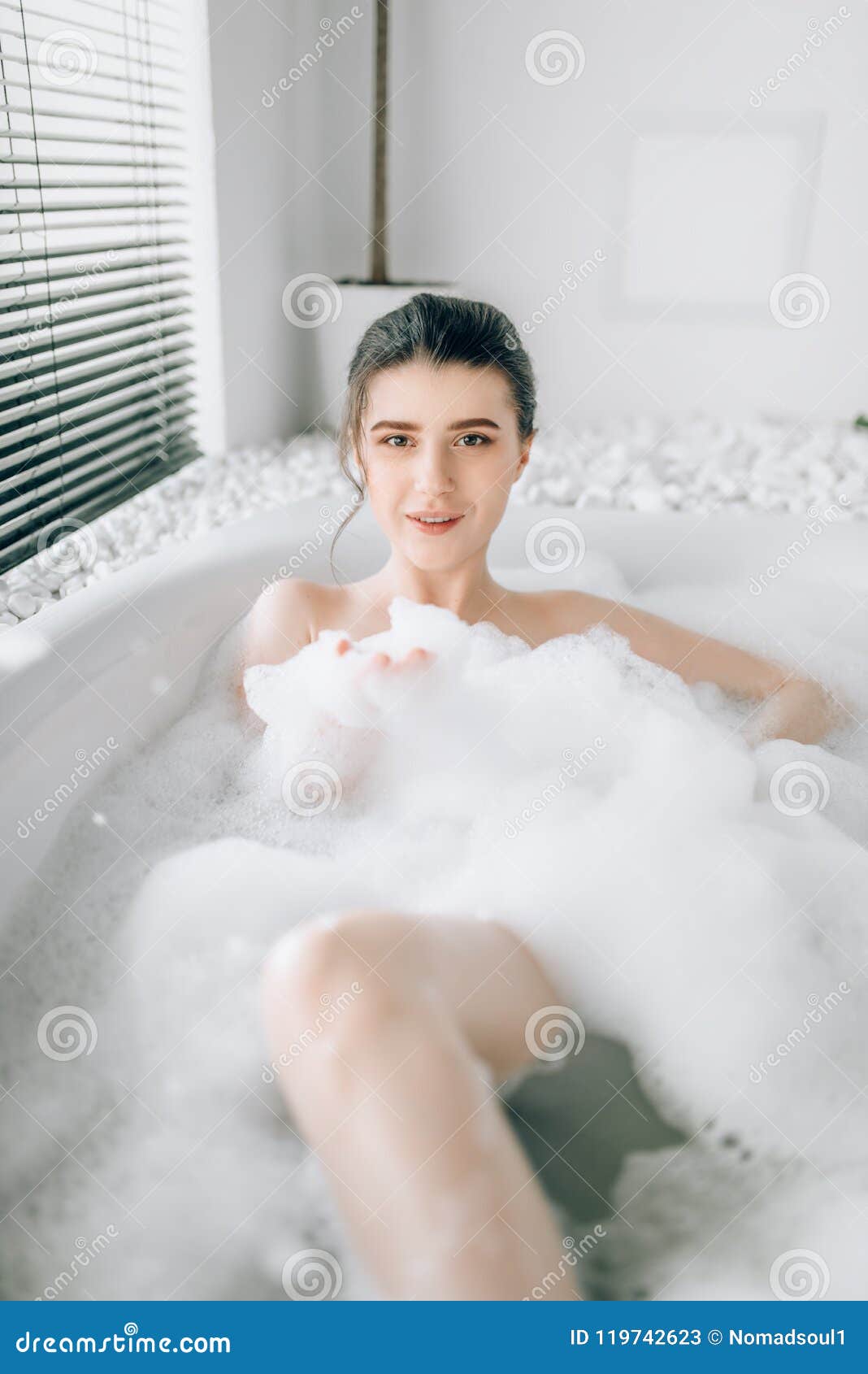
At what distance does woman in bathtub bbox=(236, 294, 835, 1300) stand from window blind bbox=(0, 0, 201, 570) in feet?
2.14

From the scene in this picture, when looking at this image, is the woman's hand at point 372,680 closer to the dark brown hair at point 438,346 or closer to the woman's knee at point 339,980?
the dark brown hair at point 438,346

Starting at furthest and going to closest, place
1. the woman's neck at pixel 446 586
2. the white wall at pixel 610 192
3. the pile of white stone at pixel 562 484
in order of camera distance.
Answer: the white wall at pixel 610 192
the pile of white stone at pixel 562 484
the woman's neck at pixel 446 586

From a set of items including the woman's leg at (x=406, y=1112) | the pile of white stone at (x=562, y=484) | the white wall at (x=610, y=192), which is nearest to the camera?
the woman's leg at (x=406, y=1112)

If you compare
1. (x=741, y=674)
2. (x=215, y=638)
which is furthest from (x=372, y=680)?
(x=741, y=674)

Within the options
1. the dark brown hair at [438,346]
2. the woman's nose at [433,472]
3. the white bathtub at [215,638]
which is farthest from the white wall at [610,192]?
the woman's nose at [433,472]

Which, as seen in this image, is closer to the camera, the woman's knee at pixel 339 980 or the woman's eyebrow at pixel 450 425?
the woman's knee at pixel 339 980

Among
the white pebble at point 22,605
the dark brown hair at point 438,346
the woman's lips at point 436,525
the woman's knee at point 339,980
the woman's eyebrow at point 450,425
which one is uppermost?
the dark brown hair at point 438,346

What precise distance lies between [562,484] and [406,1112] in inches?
60.5

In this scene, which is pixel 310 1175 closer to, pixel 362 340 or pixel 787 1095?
pixel 787 1095

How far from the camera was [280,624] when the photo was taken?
141 cm

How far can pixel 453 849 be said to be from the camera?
46.3 inches

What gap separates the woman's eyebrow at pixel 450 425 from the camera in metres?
1.23

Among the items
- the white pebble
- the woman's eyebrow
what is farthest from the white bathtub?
the woman's eyebrow
